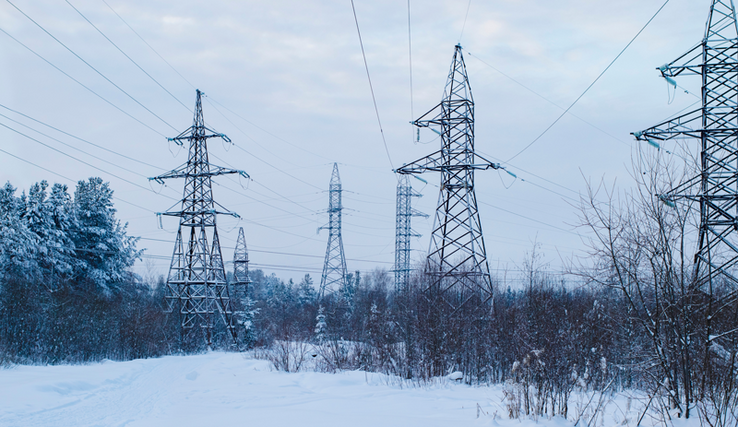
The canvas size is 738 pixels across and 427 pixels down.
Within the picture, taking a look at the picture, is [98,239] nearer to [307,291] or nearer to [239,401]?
[239,401]

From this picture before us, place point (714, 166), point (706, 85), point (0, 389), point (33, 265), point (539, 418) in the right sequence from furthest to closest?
point (33, 265) < point (706, 85) < point (714, 166) < point (0, 389) < point (539, 418)

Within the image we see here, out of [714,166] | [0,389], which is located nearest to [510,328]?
[714,166]

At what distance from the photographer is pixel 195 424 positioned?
7406mm

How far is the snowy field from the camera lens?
7461 millimetres

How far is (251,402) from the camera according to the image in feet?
30.9

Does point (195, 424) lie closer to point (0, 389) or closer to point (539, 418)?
point (0, 389)

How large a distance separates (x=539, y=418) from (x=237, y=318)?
34186 millimetres

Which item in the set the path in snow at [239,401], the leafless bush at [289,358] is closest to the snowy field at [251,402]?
the path in snow at [239,401]

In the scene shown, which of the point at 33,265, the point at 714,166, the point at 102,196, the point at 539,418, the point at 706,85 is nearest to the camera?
the point at 539,418

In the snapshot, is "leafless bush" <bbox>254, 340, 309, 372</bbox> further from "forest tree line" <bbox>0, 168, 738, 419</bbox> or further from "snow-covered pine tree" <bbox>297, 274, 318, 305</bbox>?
"snow-covered pine tree" <bbox>297, 274, 318, 305</bbox>

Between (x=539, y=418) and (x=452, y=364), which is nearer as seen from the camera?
(x=539, y=418)

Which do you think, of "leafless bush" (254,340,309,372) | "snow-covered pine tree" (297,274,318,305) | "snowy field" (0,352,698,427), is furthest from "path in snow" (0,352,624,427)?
"snow-covered pine tree" (297,274,318,305)

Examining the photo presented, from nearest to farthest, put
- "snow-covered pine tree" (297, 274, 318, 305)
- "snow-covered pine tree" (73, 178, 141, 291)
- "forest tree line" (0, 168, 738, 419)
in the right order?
"forest tree line" (0, 168, 738, 419)
"snow-covered pine tree" (73, 178, 141, 291)
"snow-covered pine tree" (297, 274, 318, 305)

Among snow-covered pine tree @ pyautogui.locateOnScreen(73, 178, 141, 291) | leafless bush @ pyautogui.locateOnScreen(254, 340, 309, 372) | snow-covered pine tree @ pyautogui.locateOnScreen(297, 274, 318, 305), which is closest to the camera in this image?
leafless bush @ pyautogui.locateOnScreen(254, 340, 309, 372)
